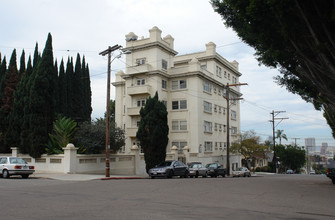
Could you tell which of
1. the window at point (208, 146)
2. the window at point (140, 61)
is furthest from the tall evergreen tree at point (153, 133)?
the window at point (208, 146)

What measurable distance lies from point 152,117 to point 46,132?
9.66m

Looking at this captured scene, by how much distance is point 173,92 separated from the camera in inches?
1825

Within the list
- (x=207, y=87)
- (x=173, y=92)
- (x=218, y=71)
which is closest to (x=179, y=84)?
(x=173, y=92)

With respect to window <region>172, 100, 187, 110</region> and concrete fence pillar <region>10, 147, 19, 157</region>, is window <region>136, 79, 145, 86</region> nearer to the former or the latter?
window <region>172, 100, 187, 110</region>

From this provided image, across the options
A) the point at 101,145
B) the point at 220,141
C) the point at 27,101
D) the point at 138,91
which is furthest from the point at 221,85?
the point at 27,101

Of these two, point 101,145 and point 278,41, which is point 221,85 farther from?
point 278,41

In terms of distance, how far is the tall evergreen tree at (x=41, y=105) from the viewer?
27844mm

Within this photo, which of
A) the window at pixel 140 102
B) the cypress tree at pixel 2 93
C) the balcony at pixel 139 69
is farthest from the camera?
the window at pixel 140 102

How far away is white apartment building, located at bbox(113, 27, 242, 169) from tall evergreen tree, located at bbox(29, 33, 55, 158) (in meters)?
16.0

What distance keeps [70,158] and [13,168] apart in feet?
14.8

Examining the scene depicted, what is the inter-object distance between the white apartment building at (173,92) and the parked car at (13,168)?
73.2ft

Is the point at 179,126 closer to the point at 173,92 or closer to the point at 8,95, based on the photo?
the point at 173,92

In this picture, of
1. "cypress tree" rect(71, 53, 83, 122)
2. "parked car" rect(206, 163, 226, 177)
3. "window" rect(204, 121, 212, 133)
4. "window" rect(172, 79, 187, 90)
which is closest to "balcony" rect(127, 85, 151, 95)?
"window" rect(172, 79, 187, 90)

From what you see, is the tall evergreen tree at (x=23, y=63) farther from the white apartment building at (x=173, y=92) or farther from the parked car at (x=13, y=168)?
the parked car at (x=13, y=168)
